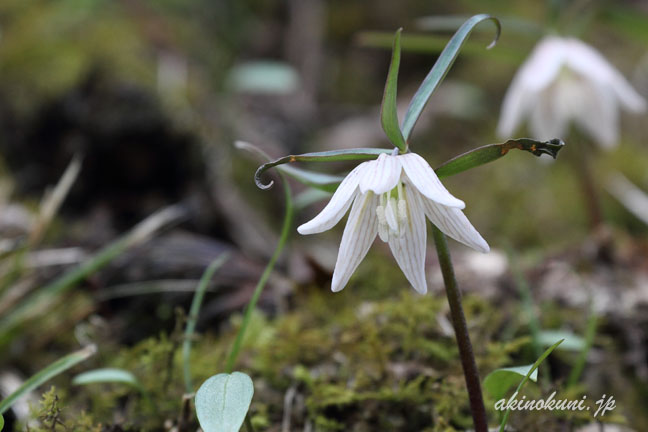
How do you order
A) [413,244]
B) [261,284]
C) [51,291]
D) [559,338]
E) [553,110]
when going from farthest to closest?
[553,110]
[51,291]
[559,338]
[261,284]
[413,244]

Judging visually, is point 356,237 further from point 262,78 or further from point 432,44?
point 262,78

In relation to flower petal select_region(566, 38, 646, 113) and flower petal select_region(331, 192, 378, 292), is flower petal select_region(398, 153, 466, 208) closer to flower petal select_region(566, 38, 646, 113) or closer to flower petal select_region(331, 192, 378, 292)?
flower petal select_region(331, 192, 378, 292)

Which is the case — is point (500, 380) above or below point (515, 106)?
below

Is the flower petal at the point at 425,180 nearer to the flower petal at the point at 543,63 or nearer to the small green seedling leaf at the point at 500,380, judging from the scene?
the small green seedling leaf at the point at 500,380

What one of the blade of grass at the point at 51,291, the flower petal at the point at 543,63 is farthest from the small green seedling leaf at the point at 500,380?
the flower petal at the point at 543,63

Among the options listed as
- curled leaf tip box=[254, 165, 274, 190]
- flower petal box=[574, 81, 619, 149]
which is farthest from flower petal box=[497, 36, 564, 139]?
curled leaf tip box=[254, 165, 274, 190]

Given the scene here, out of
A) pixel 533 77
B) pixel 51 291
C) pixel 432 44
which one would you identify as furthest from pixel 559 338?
pixel 51 291

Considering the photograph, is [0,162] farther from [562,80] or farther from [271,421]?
[562,80]
